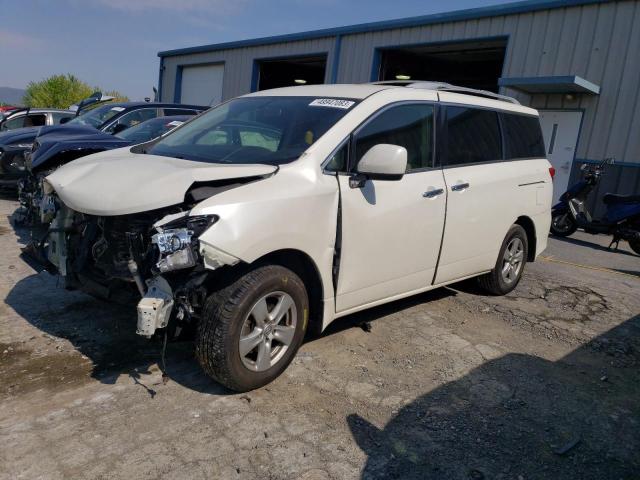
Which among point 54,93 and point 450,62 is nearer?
point 450,62

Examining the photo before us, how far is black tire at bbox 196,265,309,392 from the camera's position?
2.91m

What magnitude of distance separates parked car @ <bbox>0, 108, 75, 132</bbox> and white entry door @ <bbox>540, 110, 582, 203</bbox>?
34.2 feet

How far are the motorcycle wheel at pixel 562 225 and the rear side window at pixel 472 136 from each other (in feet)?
18.7

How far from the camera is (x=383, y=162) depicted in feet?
11.1

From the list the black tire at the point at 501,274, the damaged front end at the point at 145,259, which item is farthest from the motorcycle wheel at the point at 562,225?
Answer: the damaged front end at the point at 145,259

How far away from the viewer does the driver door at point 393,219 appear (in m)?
3.55

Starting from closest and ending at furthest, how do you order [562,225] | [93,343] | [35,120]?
[93,343]
[562,225]
[35,120]

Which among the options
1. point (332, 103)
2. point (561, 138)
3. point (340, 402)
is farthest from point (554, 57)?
point (340, 402)

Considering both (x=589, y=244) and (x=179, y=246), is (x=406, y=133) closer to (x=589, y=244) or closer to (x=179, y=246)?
(x=179, y=246)

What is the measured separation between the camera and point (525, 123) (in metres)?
5.41

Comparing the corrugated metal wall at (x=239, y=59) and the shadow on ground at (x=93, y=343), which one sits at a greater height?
the corrugated metal wall at (x=239, y=59)

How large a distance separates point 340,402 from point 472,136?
2591mm

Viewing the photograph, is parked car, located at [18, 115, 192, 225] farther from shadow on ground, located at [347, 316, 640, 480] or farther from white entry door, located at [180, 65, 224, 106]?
white entry door, located at [180, 65, 224, 106]

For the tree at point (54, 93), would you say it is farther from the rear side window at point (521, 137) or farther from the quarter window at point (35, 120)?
the rear side window at point (521, 137)
